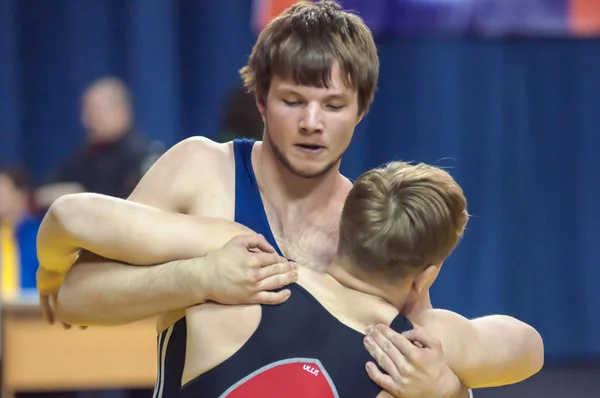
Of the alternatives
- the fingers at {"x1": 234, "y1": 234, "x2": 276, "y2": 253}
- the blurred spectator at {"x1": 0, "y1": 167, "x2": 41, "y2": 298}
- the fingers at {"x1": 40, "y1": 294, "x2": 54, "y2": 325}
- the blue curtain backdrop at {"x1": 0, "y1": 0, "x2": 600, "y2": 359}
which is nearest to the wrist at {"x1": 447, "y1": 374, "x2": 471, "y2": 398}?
the fingers at {"x1": 234, "y1": 234, "x2": 276, "y2": 253}

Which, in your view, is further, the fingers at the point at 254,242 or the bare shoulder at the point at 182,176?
the bare shoulder at the point at 182,176

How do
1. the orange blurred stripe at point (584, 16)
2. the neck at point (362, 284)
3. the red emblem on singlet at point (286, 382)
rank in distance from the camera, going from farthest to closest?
the orange blurred stripe at point (584, 16), the neck at point (362, 284), the red emblem on singlet at point (286, 382)

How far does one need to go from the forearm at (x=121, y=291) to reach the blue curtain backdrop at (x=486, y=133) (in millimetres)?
3794

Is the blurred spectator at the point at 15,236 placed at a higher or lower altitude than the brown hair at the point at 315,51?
lower

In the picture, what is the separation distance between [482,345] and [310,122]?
0.49 m

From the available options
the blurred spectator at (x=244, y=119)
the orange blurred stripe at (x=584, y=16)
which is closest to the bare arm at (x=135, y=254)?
the blurred spectator at (x=244, y=119)

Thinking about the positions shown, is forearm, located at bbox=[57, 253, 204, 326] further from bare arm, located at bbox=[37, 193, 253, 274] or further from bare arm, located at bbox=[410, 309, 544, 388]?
bare arm, located at bbox=[410, 309, 544, 388]

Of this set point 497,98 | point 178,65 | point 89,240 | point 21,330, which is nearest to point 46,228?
point 89,240

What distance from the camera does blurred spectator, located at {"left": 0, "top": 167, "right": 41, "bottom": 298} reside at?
13.2 ft

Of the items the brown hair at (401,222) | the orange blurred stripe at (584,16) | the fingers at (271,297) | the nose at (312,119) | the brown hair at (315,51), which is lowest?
the fingers at (271,297)

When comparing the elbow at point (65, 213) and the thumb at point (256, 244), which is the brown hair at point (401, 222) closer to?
the thumb at point (256, 244)

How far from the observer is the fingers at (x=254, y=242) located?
161 cm

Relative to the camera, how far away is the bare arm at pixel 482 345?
5.51 ft

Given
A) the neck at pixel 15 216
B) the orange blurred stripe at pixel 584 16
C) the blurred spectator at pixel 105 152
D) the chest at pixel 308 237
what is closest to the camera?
the chest at pixel 308 237
